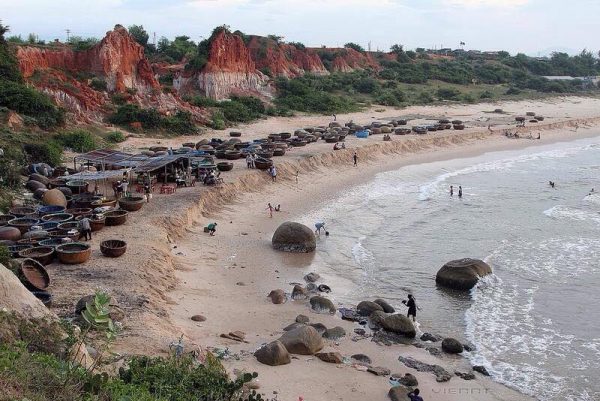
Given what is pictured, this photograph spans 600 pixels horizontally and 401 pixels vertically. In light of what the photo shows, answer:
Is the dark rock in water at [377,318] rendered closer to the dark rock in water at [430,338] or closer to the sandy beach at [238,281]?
the sandy beach at [238,281]

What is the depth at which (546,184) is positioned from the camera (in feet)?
135

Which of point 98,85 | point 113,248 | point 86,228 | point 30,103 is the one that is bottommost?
point 113,248

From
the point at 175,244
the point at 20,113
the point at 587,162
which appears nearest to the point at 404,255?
the point at 175,244

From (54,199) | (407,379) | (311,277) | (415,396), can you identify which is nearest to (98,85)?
(54,199)

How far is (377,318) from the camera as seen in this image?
18266 mm

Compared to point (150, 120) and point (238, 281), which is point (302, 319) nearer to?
point (238, 281)

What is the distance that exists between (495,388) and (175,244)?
1328cm

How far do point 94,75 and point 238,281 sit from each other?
105 feet

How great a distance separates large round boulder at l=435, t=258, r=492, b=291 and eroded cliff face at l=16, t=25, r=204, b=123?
28.5 metres

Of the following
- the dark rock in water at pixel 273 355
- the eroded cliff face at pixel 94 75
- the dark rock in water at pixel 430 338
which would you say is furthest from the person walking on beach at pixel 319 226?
the eroded cliff face at pixel 94 75

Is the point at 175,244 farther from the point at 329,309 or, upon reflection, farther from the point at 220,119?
the point at 220,119

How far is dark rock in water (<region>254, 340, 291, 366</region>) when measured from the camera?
14844 millimetres

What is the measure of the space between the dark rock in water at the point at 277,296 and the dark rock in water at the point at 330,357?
3874 millimetres

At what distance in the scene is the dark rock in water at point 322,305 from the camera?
62.1 feet
